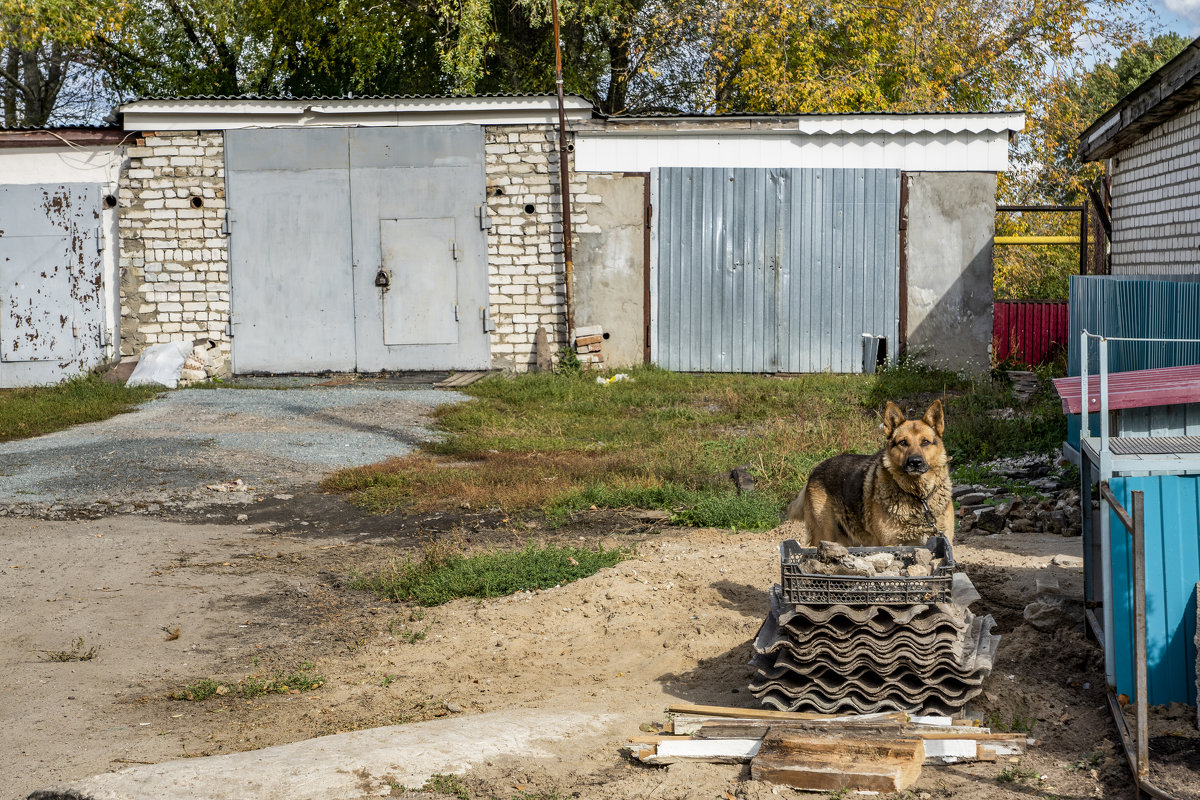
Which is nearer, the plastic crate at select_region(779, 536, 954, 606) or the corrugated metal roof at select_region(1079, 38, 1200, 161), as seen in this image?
the plastic crate at select_region(779, 536, 954, 606)

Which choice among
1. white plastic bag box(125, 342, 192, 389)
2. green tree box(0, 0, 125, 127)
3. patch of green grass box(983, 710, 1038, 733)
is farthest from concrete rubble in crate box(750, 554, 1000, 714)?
green tree box(0, 0, 125, 127)

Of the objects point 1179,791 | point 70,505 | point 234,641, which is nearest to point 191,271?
point 70,505

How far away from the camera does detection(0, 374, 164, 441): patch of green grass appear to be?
1338cm

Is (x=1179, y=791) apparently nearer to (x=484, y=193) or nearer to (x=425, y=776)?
(x=425, y=776)

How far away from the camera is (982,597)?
6.75 meters

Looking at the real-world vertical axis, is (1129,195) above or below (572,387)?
above

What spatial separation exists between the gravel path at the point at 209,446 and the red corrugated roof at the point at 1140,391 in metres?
7.18

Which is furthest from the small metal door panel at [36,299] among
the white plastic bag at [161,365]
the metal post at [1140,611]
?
the metal post at [1140,611]

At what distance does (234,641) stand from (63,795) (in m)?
2.15

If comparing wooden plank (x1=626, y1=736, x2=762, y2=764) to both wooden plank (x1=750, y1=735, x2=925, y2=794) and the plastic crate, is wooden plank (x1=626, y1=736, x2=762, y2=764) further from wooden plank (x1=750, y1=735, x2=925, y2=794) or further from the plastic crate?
the plastic crate

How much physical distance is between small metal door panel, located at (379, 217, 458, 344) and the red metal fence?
8.78 m

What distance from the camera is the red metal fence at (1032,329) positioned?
1838cm

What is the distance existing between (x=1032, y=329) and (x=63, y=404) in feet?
47.5

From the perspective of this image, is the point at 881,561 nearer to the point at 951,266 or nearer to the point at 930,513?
the point at 930,513
